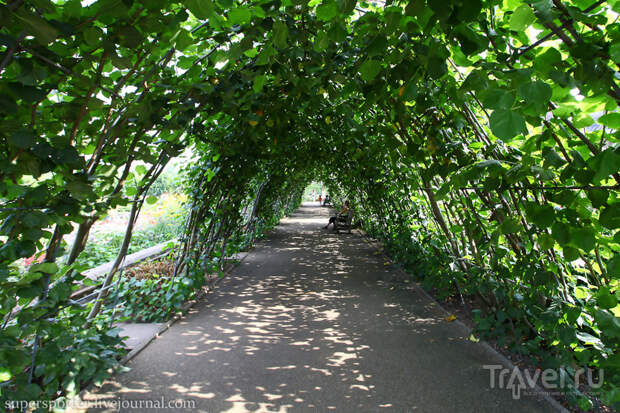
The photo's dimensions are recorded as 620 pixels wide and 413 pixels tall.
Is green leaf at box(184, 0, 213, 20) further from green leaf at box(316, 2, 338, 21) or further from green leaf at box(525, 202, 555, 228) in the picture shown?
green leaf at box(525, 202, 555, 228)

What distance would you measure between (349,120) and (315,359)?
236 centimetres

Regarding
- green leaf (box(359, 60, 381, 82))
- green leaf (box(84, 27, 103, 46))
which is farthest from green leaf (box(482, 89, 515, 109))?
green leaf (box(84, 27, 103, 46))

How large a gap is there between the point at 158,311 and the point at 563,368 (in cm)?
414

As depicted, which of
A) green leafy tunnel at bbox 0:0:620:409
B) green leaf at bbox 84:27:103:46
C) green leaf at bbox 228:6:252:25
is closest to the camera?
green leafy tunnel at bbox 0:0:620:409

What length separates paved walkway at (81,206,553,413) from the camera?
2623mm

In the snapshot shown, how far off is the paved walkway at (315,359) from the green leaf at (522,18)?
8.38 ft

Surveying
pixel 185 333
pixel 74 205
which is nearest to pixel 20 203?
pixel 74 205

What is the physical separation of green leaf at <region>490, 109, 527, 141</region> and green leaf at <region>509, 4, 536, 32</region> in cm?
31

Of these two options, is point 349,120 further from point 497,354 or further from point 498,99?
point 497,354

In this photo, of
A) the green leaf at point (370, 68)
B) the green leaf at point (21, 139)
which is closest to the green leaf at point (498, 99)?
the green leaf at point (370, 68)

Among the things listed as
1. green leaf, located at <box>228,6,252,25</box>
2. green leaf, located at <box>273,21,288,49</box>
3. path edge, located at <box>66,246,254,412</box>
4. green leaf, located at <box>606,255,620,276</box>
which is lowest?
path edge, located at <box>66,246,254,412</box>

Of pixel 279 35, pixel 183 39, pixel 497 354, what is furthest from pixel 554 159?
pixel 497 354

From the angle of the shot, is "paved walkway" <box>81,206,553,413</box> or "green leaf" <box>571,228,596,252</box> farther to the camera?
"paved walkway" <box>81,206,553,413</box>

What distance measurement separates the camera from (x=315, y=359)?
10.9 feet
